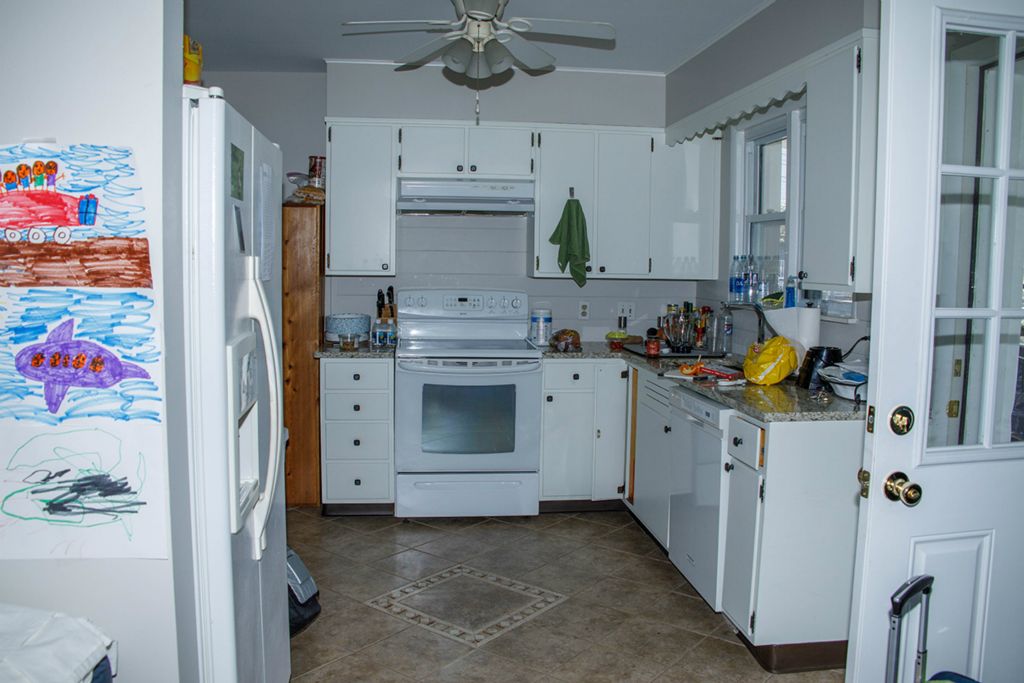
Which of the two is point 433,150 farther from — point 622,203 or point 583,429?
point 583,429

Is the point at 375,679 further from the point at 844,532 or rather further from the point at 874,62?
the point at 874,62

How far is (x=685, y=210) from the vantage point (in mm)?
4621

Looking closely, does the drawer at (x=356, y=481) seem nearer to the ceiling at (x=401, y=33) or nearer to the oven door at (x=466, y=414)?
the oven door at (x=466, y=414)

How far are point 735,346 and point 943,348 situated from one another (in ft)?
8.60

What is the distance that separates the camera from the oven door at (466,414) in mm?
4145

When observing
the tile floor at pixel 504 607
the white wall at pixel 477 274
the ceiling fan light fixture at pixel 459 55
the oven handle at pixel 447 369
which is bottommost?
the tile floor at pixel 504 607

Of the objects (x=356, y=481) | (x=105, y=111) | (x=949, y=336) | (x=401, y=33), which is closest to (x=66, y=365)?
(x=105, y=111)

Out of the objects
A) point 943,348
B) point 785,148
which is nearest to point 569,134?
point 785,148

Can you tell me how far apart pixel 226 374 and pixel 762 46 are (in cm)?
288

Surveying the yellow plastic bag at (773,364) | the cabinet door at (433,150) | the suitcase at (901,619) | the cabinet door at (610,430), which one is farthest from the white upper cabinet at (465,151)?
the suitcase at (901,619)

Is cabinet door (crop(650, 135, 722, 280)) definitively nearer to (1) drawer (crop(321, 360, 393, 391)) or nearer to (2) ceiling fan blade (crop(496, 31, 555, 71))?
(2) ceiling fan blade (crop(496, 31, 555, 71))

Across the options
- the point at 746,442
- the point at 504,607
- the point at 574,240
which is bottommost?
the point at 504,607

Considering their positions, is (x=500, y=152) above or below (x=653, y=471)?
above

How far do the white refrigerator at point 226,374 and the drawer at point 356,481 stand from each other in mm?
2269
